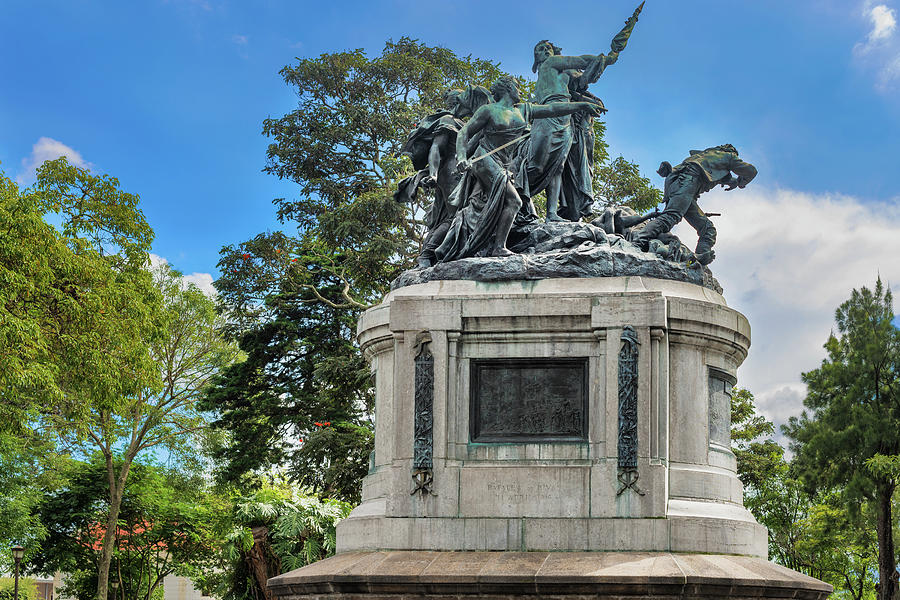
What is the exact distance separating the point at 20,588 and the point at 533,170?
3676cm

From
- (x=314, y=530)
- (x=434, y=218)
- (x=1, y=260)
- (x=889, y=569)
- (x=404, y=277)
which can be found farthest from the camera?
(x=889, y=569)

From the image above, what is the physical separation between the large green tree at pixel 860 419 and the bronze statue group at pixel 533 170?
48.2ft

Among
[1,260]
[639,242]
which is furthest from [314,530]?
[639,242]

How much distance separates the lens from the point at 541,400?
41.9 feet

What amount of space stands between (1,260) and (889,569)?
68.8 feet

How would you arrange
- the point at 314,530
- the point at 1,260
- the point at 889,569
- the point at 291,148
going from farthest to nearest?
the point at 291,148 → the point at 889,569 → the point at 314,530 → the point at 1,260

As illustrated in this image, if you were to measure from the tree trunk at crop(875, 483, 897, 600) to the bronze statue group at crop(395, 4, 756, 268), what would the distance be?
15447 millimetres

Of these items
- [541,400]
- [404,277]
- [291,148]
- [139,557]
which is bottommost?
[139,557]

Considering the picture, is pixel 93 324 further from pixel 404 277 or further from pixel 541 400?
pixel 541 400

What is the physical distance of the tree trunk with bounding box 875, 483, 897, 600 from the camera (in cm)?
2784

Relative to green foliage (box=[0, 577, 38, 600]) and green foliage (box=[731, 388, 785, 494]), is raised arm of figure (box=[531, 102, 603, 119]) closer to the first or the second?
green foliage (box=[731, 388, 785, 494])

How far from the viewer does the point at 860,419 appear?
28.7m

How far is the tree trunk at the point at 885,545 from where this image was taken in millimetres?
27844

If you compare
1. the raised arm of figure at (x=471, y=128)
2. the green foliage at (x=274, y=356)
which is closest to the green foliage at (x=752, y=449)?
the green foliage at (x=274, y=356)
